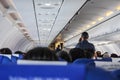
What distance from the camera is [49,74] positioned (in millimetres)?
1257

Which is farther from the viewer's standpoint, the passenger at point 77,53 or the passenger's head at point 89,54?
the passenger's head at point 89,54

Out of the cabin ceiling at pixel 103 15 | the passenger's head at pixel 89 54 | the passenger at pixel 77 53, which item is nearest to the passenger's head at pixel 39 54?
the passenger at pixel 77 53

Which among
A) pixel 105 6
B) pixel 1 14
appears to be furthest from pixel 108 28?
pixel 1 14

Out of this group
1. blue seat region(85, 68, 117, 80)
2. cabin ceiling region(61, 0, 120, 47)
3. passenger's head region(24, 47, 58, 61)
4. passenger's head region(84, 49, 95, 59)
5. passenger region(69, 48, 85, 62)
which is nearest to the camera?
blue seat region(85, 68, 117, 80)

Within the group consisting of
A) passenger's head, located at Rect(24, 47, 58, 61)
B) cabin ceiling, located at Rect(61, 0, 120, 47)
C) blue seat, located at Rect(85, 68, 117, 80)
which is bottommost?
blue seat, located at Rect(85, 68, 117, 80)

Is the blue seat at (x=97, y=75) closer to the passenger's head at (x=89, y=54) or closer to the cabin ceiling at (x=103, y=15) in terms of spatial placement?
the passenger's head at (x=89, y=54)

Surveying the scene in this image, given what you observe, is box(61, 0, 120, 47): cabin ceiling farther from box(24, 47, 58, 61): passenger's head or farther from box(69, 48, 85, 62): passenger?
box(24, 47, 58, 61): passenger's head

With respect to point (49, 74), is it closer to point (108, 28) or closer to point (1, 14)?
point (1, 14)

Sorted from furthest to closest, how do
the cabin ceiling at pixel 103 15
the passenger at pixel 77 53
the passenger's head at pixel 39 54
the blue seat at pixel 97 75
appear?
1. the cabin ceiling at pixel 103 15
2. the passenger at pixel 77 53
3. the passenger's head at pixel 39 54
4. the blue seat at pixel 97 75

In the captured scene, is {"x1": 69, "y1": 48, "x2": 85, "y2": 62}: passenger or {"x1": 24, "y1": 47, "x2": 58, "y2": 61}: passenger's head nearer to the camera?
{"x1": 24, "y1": 47, "x2": 58, "y2": 61}: passenger's head

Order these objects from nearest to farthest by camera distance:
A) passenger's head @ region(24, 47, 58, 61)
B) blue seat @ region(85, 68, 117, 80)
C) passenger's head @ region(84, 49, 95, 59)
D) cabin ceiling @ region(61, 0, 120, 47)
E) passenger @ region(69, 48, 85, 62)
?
blue seat @ region(85, 68, 117, 80) < passenger's head @ region(24, 47, 58, 61) < passenger @ region(69, 48, 85, 62) < passenger's head @ region(84, 49, 95, 59) < cabin ceiling @ region(61, 0, 120, 47)

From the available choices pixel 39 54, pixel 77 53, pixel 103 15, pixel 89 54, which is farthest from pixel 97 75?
pixel 103 15

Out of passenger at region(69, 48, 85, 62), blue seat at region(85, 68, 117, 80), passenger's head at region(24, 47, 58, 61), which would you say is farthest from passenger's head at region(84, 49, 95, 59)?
blue seat at region(85, 68, 117, 80)

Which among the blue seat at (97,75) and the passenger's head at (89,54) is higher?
the passenger's head at (89,54)
